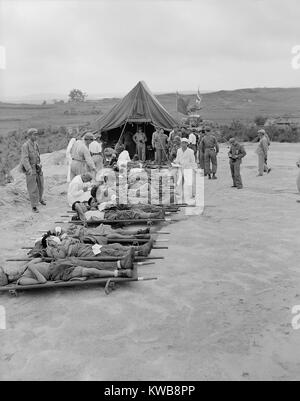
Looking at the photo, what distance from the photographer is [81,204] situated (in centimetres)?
782

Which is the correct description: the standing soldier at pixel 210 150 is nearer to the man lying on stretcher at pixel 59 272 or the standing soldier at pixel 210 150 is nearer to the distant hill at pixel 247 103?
the man lying on stretcher at pixel 59 272

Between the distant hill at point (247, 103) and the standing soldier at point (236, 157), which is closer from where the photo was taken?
the standing soldier at point (236, 157)

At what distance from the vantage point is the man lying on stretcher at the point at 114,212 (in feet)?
24.9

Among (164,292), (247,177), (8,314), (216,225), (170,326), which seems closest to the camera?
(170,326)

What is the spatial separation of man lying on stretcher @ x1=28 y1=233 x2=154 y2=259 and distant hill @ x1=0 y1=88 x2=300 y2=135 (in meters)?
29.5

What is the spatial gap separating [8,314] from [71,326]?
2.36ft

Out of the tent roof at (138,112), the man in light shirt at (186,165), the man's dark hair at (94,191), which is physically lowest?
the man's dark hair at (94,191)

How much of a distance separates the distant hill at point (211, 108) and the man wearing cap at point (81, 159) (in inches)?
1038

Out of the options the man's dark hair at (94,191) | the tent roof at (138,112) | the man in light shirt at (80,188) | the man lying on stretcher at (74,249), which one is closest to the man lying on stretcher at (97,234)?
the man lying on stretcher at (74,249)

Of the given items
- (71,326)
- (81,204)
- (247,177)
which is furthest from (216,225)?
(247,177)

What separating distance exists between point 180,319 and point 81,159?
5116 millimetres

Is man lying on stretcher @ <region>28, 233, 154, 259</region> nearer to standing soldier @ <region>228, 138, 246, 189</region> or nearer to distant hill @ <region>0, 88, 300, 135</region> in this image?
standing soldier @ <region>228, 138, 246, 189</region>
